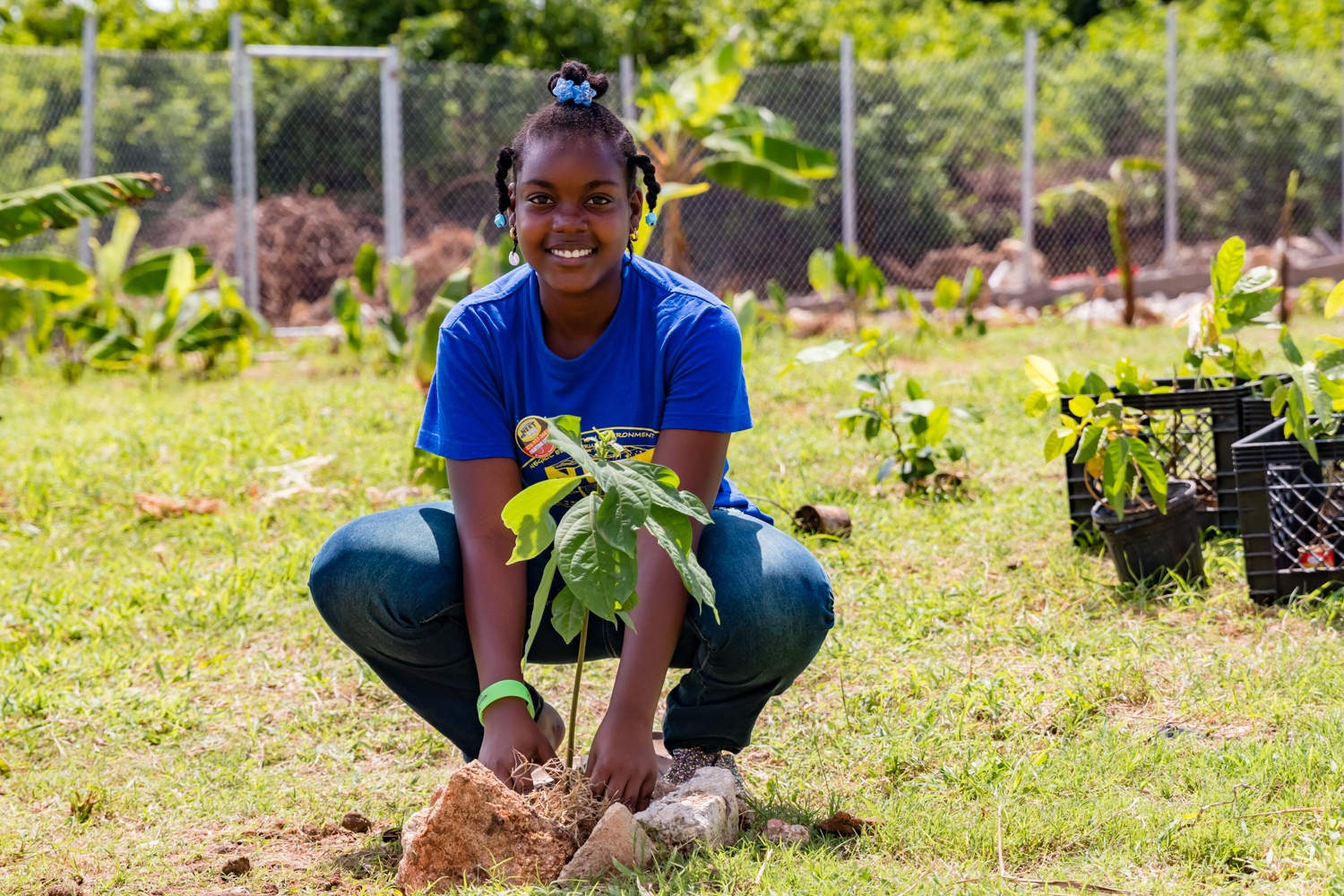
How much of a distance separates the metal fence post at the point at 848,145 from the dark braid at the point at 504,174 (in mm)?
7232

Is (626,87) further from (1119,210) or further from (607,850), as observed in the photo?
(607,850)

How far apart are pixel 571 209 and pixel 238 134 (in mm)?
7098

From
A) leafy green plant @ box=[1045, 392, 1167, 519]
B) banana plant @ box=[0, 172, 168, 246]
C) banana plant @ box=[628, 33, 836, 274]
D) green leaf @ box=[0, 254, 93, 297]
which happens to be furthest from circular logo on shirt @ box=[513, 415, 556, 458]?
banana plant @ box=[628, 33, 836, 274]

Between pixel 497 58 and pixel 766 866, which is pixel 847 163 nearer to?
pixel 497 58

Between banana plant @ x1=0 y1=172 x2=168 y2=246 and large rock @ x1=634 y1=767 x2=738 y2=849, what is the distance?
2811mm

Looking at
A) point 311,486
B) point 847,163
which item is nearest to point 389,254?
point 847,163

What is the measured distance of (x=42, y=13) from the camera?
49.1 ft

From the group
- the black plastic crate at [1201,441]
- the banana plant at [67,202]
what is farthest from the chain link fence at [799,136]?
the black plastic crate at [1201,441]

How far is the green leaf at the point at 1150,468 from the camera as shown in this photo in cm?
292

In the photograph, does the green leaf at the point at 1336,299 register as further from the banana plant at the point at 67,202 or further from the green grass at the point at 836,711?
the banana plant at the point at 67,202

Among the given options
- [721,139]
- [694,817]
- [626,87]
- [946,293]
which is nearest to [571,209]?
[694,817]

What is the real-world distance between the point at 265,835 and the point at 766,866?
0.95 m

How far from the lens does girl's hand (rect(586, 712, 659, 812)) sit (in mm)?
1925

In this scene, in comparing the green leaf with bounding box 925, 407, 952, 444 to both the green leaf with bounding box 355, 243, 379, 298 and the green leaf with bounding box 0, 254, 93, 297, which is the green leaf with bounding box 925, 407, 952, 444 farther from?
the green leaf with bounding box 0, 254, 93, 297
